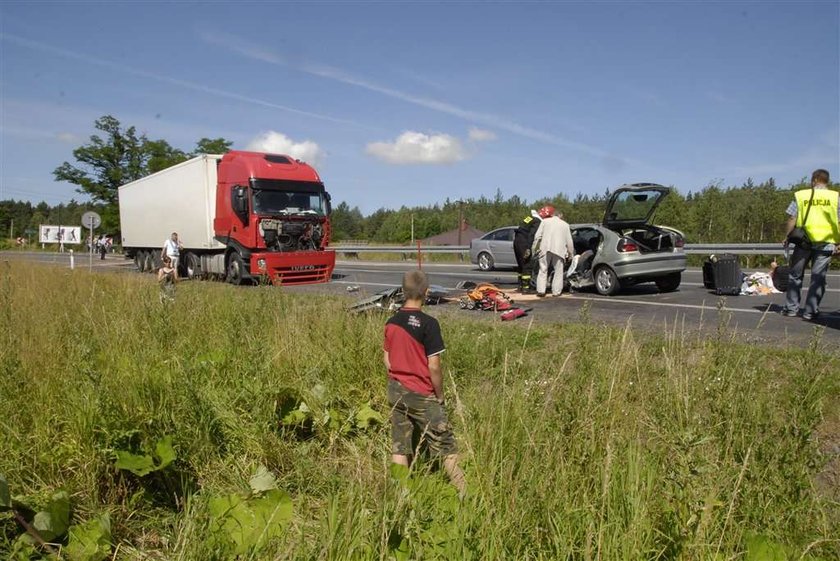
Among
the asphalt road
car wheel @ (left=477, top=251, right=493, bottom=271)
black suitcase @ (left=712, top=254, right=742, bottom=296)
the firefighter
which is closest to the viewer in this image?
the asphalt road

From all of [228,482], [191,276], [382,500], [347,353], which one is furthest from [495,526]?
[191,276]

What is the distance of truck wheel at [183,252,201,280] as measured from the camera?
1933 cm

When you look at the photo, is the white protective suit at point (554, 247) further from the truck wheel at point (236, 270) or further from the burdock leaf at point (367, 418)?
the truck wheel at point (236, 270)

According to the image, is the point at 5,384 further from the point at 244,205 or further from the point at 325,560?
the point at 244,205

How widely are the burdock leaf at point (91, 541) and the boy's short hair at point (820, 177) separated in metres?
8.58

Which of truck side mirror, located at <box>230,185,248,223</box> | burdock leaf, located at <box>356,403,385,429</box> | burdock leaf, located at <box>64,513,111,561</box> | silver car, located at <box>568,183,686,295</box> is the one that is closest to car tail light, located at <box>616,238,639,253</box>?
silver car, located at <box>568,183,686,295</box>

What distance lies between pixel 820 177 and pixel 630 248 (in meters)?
3.84

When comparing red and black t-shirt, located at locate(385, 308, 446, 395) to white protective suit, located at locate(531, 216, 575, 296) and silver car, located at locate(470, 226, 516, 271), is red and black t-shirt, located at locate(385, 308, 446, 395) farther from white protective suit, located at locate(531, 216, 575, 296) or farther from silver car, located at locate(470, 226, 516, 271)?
silver car, located at locate(470, 226, 516, 271)

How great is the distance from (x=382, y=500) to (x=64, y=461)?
232cm

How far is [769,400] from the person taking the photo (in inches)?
152

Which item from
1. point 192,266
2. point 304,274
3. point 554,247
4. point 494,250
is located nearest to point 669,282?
point 554,247

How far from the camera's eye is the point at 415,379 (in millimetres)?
3746

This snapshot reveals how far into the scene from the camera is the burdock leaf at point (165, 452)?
3656 millimetres

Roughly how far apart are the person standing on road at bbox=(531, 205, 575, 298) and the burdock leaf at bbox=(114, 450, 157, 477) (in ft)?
28.3
